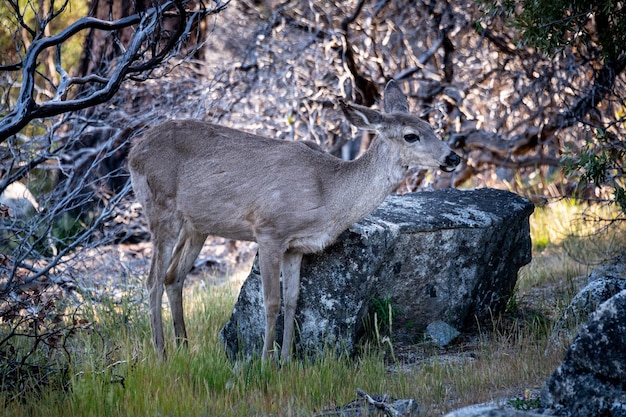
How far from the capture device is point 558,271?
9.24m

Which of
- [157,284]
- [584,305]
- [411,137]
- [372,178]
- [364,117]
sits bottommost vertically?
[584,305]

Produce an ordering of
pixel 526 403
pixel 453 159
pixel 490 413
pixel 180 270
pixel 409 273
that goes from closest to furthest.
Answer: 1. pixel 490 413
2. pixel 526 403
3. pixel 453 159
4. pixel 409 273
5. pixel 180 270

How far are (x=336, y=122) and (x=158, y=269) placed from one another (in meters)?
6.35

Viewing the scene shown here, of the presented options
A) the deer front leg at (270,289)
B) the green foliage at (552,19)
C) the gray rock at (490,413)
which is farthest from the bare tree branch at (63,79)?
the green foliage at (552,19)

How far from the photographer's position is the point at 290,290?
6.77 m

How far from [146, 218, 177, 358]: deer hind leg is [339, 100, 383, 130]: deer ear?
2.01 m

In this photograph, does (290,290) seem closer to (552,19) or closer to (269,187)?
(269,187)

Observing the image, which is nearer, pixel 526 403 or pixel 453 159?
pixel 526 403

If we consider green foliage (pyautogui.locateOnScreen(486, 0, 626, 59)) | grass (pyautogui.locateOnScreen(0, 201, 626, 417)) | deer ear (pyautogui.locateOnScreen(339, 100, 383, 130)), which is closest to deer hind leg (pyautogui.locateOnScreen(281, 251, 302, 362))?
grass (pyautogui.locateOnScreen(0, 201, 626, 417))

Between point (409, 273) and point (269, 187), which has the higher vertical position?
point (269, 187)

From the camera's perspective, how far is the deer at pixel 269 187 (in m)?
6.62

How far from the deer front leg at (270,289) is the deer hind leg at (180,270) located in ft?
3.62

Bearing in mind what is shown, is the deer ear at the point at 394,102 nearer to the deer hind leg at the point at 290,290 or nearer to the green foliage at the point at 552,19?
the green foliage at the point at 552,19

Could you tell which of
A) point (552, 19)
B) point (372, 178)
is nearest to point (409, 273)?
point (372, 178)
